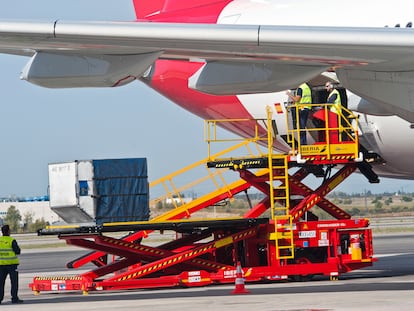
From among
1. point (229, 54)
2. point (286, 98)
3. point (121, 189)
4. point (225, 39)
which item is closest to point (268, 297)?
point (229, 54)

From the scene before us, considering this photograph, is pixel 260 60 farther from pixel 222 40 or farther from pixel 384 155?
pixel 384 155

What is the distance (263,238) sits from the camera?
784 inches

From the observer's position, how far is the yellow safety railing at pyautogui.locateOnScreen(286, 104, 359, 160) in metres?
20.0

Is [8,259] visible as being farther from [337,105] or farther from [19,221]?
[19,221]

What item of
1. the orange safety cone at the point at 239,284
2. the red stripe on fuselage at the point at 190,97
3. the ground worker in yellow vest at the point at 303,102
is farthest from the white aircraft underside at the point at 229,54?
the red stripe on fuselage at the point at 190,97

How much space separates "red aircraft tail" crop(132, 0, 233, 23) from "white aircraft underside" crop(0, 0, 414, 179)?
24.8 ft

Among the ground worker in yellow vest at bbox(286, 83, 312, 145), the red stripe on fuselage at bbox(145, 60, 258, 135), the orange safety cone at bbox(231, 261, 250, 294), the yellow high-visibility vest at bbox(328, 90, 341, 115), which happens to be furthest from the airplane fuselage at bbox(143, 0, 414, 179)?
the orange safety cone at bbox(231, 261, 250, 294)

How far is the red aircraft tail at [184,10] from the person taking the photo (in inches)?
918

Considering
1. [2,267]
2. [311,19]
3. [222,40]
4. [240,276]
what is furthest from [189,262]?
[222,40]

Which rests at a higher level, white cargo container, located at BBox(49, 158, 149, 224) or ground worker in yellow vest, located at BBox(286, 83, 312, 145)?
ground worker in yellow vest, located at BBox(286, 83, 312, 145)

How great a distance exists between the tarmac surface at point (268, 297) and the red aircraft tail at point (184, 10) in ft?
21.9

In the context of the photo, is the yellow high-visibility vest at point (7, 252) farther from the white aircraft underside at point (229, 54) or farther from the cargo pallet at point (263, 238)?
the white aircraft underside at point (229, 54)

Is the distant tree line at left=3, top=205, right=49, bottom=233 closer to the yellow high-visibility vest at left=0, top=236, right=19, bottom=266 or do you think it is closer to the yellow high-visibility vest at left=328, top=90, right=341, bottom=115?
the yellow high-visibility vest at left=328, top=90, right=341, bottom=115

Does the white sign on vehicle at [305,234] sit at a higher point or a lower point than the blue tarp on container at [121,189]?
lower
